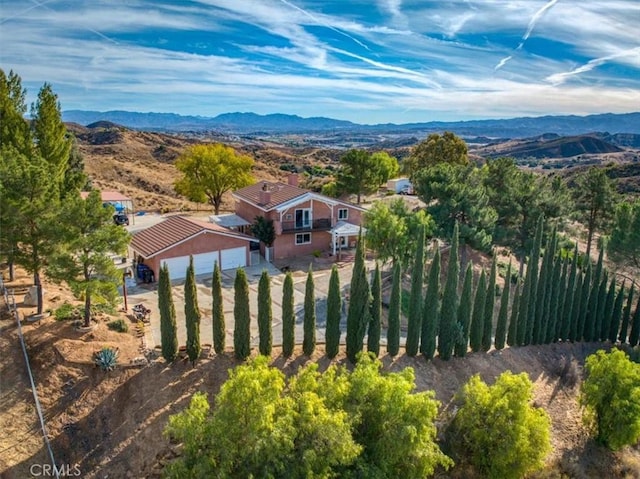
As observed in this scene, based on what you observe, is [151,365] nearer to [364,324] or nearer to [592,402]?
[364,324]

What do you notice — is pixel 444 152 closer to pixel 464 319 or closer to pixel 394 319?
pixel 464 319

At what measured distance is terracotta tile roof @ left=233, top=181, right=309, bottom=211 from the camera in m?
35.9

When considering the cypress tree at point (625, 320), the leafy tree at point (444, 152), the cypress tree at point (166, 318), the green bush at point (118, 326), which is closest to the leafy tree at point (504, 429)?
the cypress tree at point (166, 318)

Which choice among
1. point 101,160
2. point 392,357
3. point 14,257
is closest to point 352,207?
point 392,357

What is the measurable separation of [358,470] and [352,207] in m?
27.4

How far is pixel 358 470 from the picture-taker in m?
12.4

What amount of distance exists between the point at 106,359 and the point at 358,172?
4013cm

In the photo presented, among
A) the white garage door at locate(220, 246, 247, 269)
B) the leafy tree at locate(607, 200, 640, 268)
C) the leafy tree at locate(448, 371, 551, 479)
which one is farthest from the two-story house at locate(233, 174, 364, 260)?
the leafy tree at locate(448, 371, 551, 479)

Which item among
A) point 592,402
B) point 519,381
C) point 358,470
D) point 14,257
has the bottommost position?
point 592,402

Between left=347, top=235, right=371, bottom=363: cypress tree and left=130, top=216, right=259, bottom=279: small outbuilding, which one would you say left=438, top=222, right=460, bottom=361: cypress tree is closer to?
left=347, top=235, right=371, bottom=363: cypress tree

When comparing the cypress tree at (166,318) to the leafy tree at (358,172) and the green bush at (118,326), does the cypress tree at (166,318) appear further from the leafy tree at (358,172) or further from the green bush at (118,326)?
the leafy tree at (358,172)

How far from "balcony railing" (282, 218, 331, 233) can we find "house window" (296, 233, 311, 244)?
18.5 inches

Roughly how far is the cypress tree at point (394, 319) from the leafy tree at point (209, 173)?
3082 cm

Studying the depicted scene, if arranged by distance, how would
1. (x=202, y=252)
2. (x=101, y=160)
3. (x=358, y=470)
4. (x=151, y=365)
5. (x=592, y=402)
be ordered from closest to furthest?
(x=358, y=470) → (x=151, y=365) → (x=592, y=402) → (x=202, y=252) → (x=101, y=160)
